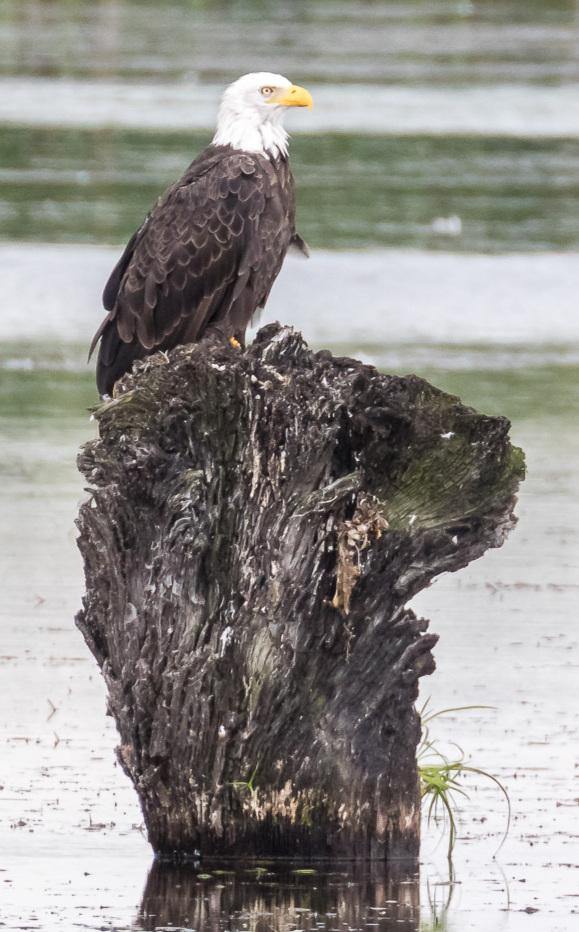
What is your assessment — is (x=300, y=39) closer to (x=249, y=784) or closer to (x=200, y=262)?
(x=200, y=262)

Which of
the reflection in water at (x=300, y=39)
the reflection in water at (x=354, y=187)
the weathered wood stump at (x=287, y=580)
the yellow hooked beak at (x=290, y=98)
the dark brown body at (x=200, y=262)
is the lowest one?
the weathered wood stump at (x=287, y=580)

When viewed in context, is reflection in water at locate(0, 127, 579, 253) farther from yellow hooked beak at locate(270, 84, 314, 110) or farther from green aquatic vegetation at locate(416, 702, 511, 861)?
green aquatic vegetation at locate(416, 702, 511, 861)

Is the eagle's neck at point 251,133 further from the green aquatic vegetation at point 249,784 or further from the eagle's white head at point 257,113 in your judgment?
the green aquatic vegetation at point 249,784

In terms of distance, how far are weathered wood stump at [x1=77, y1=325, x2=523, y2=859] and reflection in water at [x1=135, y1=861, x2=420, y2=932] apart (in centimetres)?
10

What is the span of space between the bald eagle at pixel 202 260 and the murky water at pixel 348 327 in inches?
40.7

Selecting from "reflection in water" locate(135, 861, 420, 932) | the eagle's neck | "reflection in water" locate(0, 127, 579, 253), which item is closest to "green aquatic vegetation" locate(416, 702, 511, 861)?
"reflection in water" locate(135, 861, 420, 932)

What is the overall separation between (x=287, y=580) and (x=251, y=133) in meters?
3.23

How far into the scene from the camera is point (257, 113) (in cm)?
766

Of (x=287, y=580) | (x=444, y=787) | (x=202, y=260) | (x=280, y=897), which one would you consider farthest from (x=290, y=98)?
(x=280, y=897)

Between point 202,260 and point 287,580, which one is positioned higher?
point 202,260

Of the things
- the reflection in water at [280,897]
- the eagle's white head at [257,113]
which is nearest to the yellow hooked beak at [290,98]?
the eagle's white head at [257,113]

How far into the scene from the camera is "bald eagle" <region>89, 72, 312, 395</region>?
727cm

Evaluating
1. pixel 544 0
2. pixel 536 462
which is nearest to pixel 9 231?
pixel 536 462

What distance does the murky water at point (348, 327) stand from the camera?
4609mm
